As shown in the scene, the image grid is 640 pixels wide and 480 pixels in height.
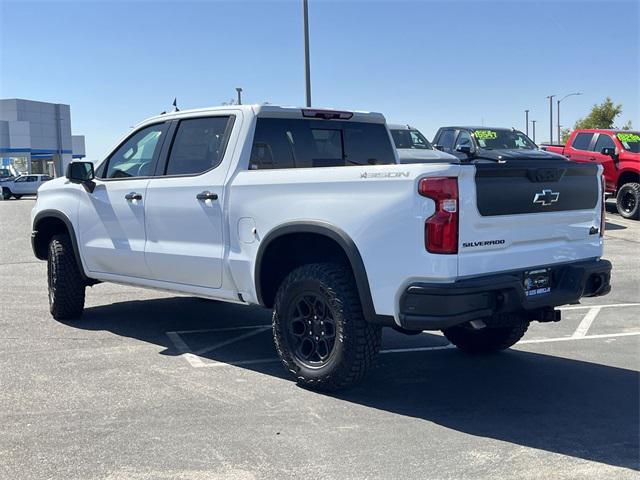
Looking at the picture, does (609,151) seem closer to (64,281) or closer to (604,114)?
(64,281)

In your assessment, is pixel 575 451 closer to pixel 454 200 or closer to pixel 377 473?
pixel 377 473

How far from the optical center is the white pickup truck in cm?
432

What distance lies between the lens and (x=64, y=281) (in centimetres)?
713

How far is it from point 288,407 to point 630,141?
50.0ft

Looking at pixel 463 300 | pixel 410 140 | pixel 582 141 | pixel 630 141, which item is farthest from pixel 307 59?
pixel 463 300

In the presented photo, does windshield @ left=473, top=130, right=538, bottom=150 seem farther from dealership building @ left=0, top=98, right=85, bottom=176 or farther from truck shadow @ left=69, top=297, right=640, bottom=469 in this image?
dealership building @ left=0, top=98, right=85, bottom=176

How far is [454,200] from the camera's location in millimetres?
4254

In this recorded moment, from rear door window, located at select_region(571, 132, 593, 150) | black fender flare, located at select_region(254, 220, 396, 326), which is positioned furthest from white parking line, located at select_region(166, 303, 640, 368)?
rear door window, located at select_region(571, 132, 593, 150)

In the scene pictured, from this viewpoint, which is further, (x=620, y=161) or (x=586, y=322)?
(x=620, y=161)

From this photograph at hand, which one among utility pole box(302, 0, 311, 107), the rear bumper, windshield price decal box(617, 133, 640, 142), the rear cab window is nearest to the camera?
the rear bumper

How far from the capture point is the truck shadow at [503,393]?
429 centimetres

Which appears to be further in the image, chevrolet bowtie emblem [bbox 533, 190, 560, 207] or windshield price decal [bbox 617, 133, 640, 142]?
windshield price decal [bbox 617, 133, 640, 142]

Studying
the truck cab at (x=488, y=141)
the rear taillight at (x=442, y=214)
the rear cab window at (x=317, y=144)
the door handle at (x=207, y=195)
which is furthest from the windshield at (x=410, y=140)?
the rear taillight at (x=442, y=214)

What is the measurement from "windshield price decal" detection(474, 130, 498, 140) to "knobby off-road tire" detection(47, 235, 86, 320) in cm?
Result: 1100
